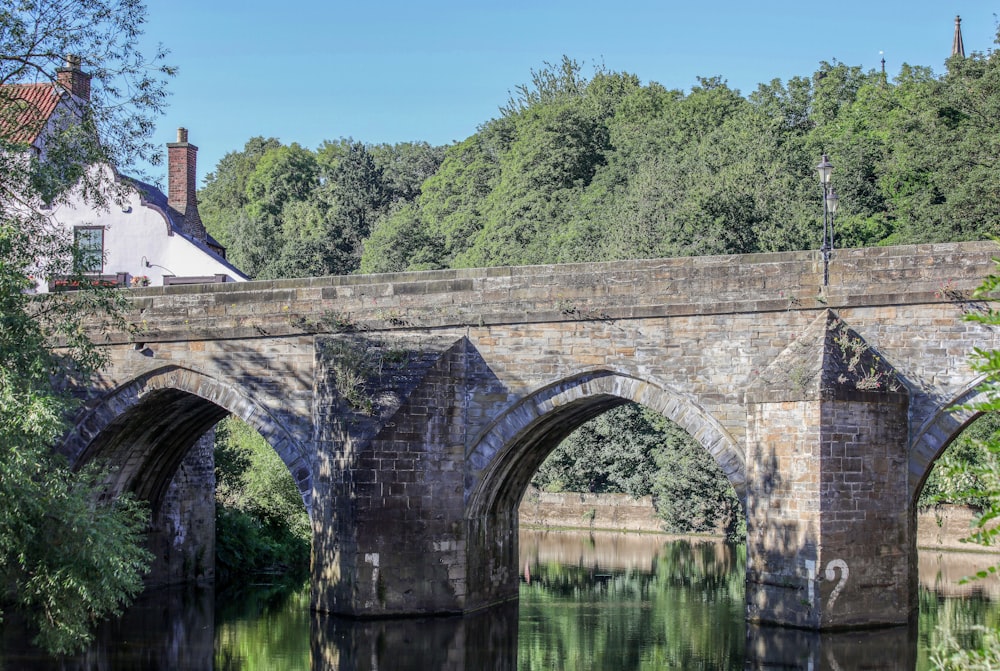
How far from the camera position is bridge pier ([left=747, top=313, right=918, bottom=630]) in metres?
16.3

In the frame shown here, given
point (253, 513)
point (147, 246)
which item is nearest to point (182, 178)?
point (147, 246)

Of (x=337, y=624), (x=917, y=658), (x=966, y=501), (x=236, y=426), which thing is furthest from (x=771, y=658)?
(x=236, y=426)

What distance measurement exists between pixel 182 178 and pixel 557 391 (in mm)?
15903

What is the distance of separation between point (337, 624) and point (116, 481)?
7.09m

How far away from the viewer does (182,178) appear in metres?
31.1

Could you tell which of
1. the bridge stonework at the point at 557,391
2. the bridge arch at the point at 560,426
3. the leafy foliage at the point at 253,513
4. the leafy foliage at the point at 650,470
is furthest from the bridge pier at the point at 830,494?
the leafy foliage at the point at 650,470

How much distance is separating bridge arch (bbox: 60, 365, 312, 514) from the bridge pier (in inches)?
286

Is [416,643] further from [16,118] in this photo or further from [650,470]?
[650,470]

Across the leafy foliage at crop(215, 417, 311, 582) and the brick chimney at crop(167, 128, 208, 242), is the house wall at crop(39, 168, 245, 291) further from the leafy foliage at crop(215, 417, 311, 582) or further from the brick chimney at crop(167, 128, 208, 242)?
the leafy foliage at crop(215, 417, 311, 582)

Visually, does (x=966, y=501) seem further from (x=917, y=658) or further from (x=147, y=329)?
(x=147, y=329)

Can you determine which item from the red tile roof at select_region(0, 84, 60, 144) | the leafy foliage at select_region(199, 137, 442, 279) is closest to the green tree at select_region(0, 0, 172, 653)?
the red tile roof at select_region(0, 84, 60, 144)

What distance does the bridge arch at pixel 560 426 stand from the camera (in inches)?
696

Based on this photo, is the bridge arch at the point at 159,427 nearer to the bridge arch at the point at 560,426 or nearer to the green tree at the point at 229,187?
the bridge arch at the point at 560,426

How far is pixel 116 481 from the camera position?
76.7ft
